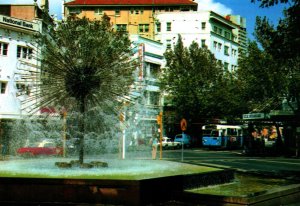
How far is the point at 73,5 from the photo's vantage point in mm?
94688

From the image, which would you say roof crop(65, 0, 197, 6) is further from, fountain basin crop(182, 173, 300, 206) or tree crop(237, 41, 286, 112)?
fountain basin crop(182, 173, 300, 206)

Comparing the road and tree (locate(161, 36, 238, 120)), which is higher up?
tree (locate(161, 36, 238, 120))

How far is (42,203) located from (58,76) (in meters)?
4.63

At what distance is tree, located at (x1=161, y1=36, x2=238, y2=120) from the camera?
5931 cm

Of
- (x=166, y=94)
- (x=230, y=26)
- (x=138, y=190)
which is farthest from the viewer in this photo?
(x=230, y=26)

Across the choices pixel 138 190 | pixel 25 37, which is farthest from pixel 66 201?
pixel 25 37

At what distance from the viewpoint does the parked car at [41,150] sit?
2789 centimetres

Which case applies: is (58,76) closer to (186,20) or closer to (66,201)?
(66,201)

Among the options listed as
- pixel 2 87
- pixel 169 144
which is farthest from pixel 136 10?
pixel 2 87

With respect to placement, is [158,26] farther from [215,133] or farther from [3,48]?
[3,48]

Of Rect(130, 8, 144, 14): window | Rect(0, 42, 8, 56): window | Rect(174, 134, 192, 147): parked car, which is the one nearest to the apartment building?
Rect(0, 42, 8, 56): window

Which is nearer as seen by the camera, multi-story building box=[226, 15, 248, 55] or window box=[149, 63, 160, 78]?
window box=[149, 63, 160, 78]

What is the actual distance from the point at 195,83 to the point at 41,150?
111 feet

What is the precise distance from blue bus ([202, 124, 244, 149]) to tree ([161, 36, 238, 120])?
1997 mm
